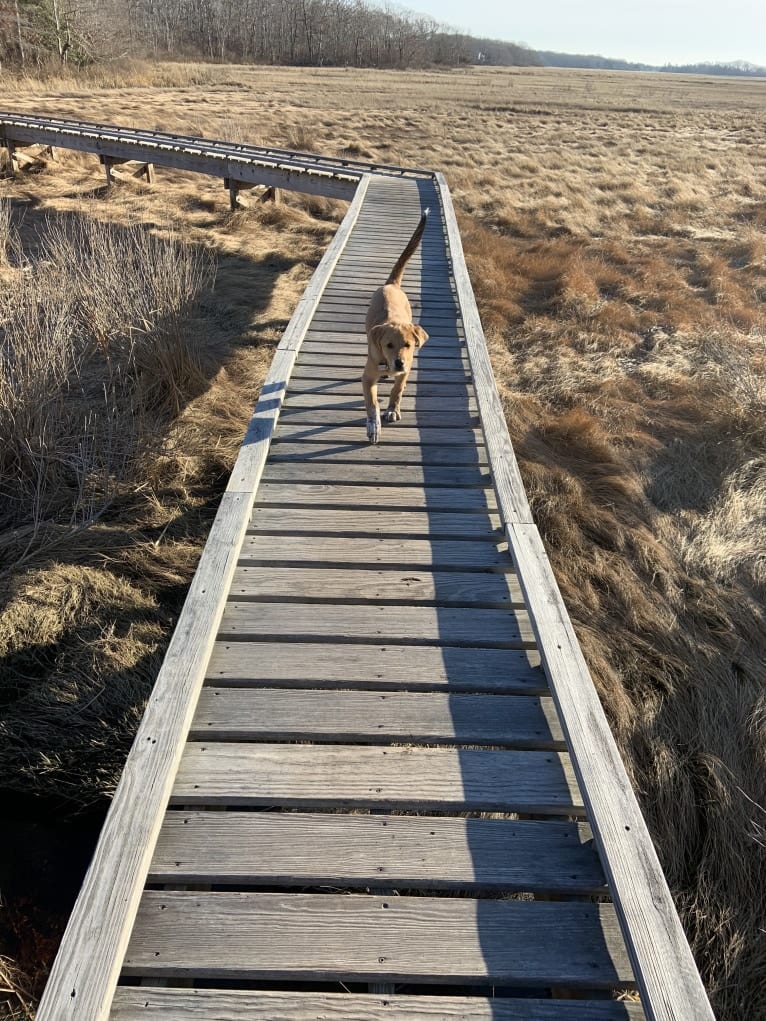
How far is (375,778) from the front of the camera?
235cm

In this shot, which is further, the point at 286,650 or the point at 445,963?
the point at 286,650

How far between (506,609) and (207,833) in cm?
170

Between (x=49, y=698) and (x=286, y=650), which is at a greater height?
(x=286, y=650)

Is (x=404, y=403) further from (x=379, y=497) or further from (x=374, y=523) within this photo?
(x=374, y=523)

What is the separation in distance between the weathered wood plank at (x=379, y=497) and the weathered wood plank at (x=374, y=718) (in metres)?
1.49

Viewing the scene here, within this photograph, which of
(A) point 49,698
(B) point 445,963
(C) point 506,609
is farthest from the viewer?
(A) point 49,698

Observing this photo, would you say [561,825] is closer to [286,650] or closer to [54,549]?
[286,650]

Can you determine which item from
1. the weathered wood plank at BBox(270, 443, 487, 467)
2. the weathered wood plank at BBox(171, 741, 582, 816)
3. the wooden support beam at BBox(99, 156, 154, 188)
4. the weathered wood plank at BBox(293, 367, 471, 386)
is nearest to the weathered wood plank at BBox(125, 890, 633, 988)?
the weathered wood plank at BBox(171, 741, 582, 816)

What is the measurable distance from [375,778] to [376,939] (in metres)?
0.53

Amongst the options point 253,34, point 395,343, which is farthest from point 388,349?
point 253,34

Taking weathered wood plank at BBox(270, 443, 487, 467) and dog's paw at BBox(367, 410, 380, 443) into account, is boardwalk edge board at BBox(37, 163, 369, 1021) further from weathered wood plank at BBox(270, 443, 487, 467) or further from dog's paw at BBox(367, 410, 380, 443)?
dog's paw at BBox(367, 410, 380, 443)

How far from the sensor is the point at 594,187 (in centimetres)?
1778

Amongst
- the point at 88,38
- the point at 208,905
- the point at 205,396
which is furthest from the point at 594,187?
the point at 88,38

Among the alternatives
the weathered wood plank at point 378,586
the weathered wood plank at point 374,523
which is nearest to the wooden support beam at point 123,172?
the weathered wood plank at point 374,523
